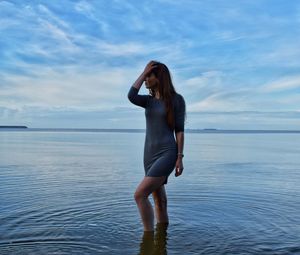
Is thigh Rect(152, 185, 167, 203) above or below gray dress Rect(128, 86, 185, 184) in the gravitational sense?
below

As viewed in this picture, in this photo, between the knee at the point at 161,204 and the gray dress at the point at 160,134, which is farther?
the knee at the point at 161,204

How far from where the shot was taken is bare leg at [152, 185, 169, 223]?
20.0ft

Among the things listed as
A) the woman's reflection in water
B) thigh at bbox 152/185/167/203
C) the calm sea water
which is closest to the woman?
the woman's reflection in water

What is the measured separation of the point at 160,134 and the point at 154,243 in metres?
1.48

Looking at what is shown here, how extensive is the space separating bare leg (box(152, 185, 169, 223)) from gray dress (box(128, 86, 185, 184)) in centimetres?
58

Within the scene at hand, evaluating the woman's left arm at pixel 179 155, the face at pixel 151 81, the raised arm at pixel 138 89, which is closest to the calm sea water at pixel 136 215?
the woman's left arm at pixel 179 155

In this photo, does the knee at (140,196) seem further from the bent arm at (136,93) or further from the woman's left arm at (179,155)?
the bent arm at (136,93)

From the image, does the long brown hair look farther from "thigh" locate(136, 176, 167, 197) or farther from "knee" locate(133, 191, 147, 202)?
"knee" locate(133, 191, 147, 202)

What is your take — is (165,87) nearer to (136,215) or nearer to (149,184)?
(149,184)

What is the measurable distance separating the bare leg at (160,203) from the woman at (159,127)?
1.42ft

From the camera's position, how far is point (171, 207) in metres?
8.02

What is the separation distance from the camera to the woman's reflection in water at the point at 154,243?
537 cm

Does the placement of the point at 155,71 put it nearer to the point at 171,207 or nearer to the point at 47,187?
the point at 171,207

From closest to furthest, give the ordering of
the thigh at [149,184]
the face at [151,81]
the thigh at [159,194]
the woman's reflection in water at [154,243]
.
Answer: the woman's reflection in water at [154,243], the thigh at [149,184], the face at [151,81], the thigh at [159,194]
